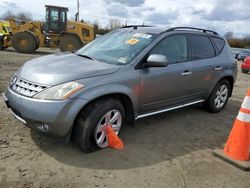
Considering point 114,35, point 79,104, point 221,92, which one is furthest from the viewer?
point 221,92

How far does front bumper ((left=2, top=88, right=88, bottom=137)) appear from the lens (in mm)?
3400

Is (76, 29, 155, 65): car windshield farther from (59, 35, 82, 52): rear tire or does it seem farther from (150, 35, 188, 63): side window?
(59, 35, 82, 52): rear tire

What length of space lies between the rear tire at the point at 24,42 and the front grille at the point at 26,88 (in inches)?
576

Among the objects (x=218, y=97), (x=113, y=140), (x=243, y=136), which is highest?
(x=218, y=97)

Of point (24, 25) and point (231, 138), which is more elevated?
point (24, 25)

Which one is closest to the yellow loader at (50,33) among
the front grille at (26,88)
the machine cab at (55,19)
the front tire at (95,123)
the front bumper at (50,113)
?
the machine cab at (55,19)

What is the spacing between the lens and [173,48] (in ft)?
16.2

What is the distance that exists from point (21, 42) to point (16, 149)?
49.7 ft

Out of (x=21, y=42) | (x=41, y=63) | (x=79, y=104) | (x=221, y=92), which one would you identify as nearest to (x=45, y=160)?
(x=79, y=104)

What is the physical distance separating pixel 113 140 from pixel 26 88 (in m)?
1.39

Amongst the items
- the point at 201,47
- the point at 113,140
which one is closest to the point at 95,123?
the point at 113,140

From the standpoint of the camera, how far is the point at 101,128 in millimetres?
3895

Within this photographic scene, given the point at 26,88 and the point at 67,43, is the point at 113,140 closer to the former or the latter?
the point at 26,88

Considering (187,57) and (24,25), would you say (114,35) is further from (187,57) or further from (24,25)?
(24,25)
